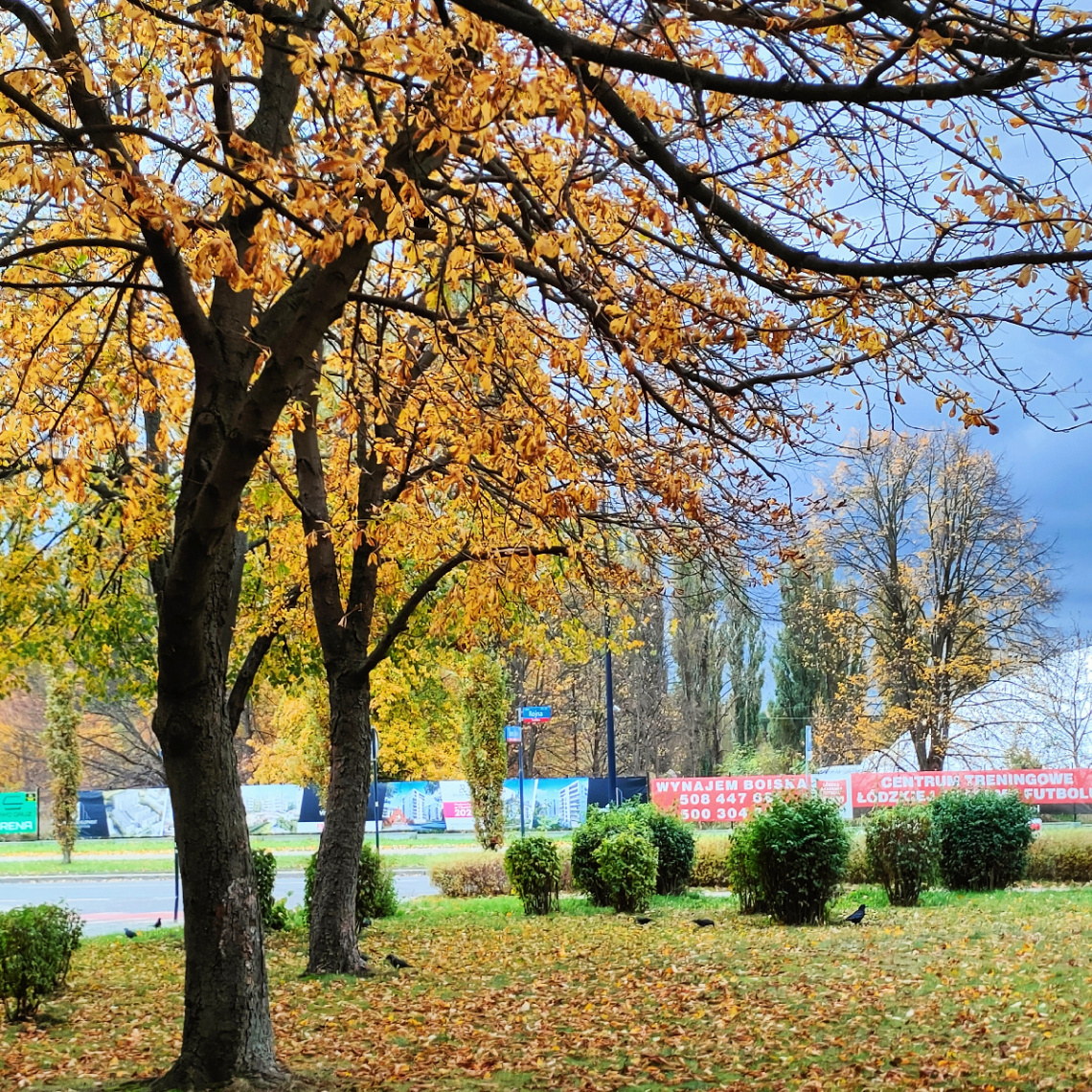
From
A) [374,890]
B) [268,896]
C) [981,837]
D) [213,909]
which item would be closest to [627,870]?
[374,890]

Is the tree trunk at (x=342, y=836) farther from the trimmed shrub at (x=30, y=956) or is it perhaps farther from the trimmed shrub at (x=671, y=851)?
the trimmed shrub at (x=671, y=851)

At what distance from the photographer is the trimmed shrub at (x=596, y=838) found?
591 inches

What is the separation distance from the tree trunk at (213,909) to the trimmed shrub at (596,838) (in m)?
9.09

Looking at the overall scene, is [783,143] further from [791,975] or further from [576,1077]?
[791,975]

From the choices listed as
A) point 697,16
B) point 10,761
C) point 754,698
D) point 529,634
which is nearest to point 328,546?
point 529,634

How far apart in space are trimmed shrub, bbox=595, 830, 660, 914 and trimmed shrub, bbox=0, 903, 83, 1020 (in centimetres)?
714

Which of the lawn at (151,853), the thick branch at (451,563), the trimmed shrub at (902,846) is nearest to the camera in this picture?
the thick branch at (451,563)

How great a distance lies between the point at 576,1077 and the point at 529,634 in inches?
261

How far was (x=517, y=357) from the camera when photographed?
26.2 ft

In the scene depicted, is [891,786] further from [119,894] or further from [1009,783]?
[119,894]

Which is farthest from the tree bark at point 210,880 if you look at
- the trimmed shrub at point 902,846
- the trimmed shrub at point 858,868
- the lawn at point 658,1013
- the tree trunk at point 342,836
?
the trimmed shrub at point 858,868

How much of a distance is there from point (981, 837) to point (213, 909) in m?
12.7

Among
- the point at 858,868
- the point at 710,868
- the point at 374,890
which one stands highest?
the point at 374,890

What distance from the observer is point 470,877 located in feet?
61.6
